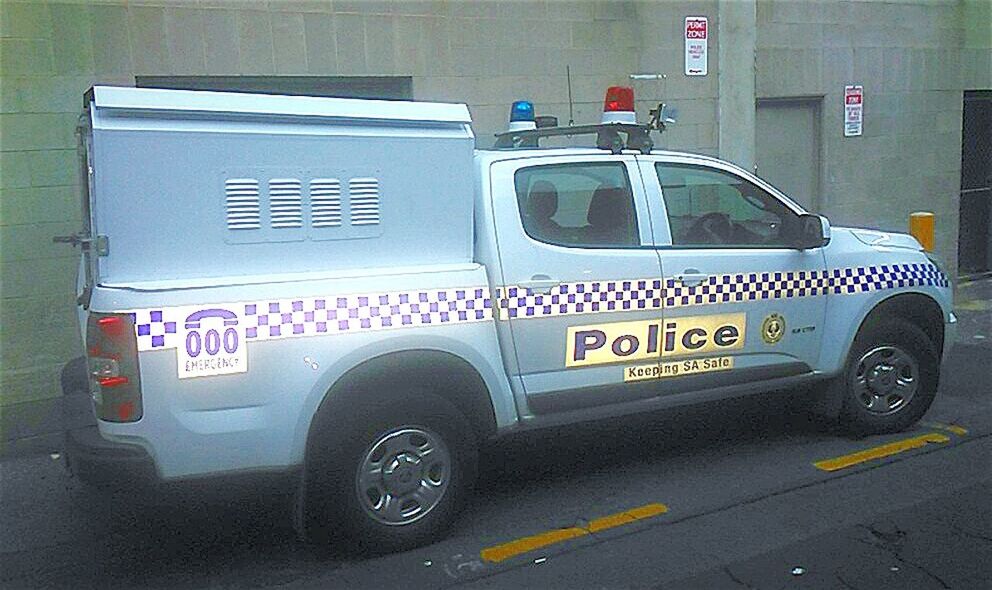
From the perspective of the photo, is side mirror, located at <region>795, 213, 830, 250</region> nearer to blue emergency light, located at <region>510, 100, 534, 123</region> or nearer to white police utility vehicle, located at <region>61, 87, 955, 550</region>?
white police utility vehicle, located at <region>61, 87, 955, 550</region>

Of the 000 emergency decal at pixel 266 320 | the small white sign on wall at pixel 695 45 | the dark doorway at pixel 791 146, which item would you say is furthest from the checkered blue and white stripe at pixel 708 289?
the dark doorway at pixel 791 146

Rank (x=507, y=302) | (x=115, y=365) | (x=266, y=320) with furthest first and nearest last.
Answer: (x=507, y=302) → (x=266, y=320) → (x=115, y=365)

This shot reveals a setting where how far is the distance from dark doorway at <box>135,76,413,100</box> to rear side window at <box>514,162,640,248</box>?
3.40m

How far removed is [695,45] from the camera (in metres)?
8.79

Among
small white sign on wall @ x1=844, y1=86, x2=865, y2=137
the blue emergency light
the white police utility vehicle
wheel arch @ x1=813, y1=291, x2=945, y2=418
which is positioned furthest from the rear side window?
small white sign on wall @ x1=844, y1=86, x2=865, y2=137

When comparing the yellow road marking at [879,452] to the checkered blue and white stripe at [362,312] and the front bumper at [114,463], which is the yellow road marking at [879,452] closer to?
the checkered blue and white stripe at [362,312]

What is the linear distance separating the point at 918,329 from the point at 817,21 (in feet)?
19.1

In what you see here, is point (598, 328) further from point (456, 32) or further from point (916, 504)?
point (456, 32)

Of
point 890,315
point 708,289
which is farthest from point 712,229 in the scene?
point 890,315

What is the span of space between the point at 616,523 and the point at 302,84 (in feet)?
15.3

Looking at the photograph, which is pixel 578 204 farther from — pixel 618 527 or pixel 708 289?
pixel 618 527

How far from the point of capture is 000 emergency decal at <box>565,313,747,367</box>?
4.91m

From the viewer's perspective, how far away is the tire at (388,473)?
4.23m

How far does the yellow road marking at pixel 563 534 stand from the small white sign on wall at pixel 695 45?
16.4 ft
